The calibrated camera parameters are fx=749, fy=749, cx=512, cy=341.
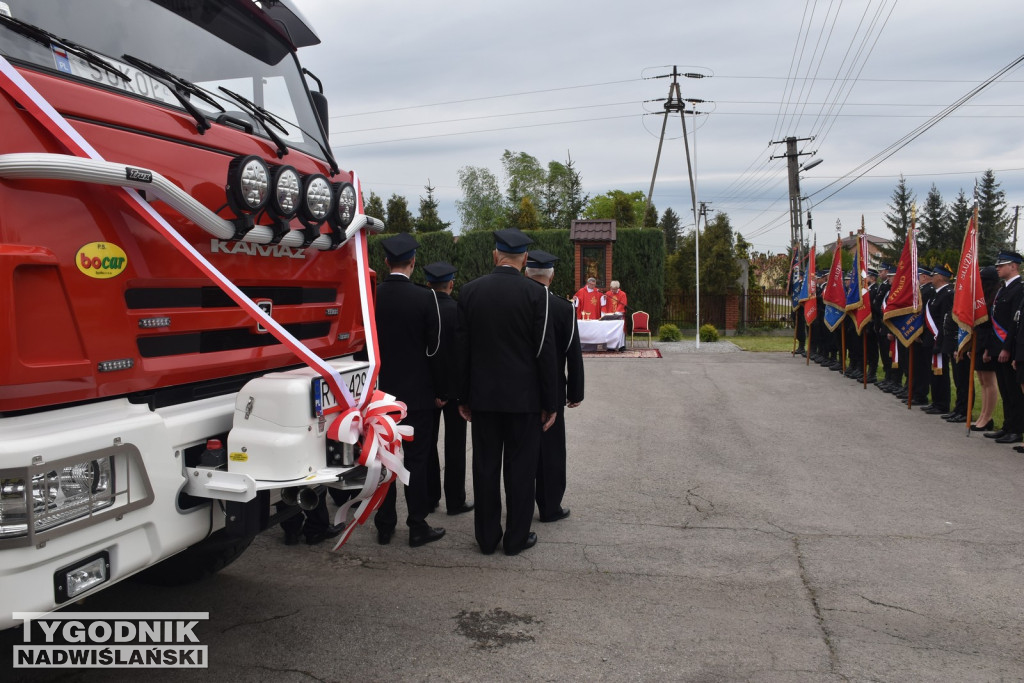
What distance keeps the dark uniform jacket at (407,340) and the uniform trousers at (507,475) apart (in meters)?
0.44

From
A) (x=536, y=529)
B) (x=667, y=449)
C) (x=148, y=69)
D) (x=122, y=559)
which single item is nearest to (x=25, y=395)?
(x=122, y=559)

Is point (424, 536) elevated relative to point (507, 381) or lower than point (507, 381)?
lower

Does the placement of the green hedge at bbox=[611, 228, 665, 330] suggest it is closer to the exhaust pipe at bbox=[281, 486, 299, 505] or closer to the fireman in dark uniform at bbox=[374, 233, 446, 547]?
the fireman in dark uniform at bbox=[374, 233, 446, 547]

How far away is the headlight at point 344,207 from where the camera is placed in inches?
143

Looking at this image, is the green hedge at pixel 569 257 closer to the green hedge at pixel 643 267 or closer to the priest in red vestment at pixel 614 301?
the green hedge at pixel 643 267

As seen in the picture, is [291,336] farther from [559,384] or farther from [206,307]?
[559,384]

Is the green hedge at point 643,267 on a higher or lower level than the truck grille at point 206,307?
higher

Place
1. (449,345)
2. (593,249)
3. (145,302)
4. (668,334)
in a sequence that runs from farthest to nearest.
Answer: (668,334) < (593,249) < (449,345) < (145,302)

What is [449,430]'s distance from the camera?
219 inches

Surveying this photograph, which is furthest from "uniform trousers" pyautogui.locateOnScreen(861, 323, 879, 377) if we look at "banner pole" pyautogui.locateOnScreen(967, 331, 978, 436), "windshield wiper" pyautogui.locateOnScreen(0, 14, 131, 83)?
"windshield wiper" pyautogui.locateOnScreen(0, 14, 131, 83)

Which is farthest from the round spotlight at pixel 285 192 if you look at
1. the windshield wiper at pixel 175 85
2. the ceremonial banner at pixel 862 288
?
the ceremonial banner at pixel 862 288

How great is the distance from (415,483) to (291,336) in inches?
81.3

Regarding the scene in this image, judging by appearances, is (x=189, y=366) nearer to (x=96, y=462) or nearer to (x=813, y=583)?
(x=96, y=462)

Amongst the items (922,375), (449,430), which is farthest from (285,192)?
(922,375)
